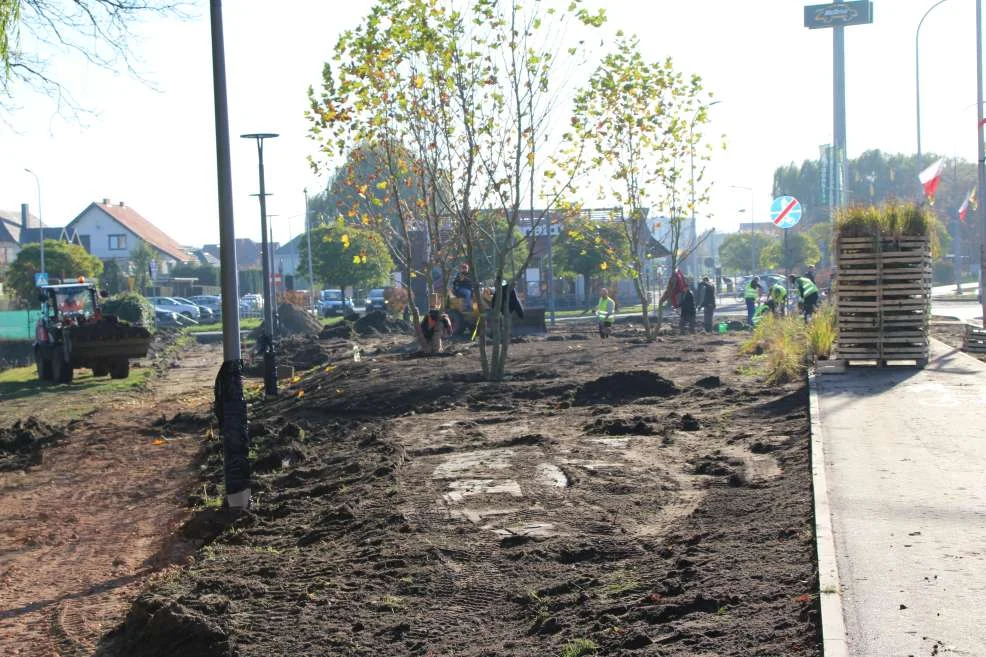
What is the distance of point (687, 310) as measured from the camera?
33719 millimetres

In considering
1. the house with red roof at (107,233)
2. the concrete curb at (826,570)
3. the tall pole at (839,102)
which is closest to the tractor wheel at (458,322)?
the concrete curb at (826,570)

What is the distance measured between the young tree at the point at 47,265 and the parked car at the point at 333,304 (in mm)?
13410

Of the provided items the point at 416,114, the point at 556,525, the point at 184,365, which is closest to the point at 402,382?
the point at 416,114

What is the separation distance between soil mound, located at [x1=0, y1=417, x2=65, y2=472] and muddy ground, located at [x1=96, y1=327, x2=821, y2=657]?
2.57m

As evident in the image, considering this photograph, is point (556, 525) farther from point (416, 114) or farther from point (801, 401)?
point (416, 114)

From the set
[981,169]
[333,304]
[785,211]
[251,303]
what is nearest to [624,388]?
[981,169]

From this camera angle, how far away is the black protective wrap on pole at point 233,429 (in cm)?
1081

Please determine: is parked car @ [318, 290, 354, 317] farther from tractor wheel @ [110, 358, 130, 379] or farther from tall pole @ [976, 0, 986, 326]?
tall pole @ [976, 0, 986, 326]

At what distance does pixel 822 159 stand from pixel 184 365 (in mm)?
44648

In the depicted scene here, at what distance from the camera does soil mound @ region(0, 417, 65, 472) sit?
15938mm

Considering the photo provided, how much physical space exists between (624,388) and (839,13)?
239 ft

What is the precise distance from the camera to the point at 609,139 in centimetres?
2912

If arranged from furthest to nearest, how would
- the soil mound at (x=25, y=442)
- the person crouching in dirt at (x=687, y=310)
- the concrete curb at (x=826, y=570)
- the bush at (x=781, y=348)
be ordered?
the person crouching in dirt at (x=687, y=310) → the bush at (x=781, y=348) → the soil mound at (x=25, y=442) → the concrete curb at (x=826, y=570)

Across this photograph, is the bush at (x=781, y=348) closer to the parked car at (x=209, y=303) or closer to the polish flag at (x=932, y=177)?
the polish flag at (x=932, y=177)
